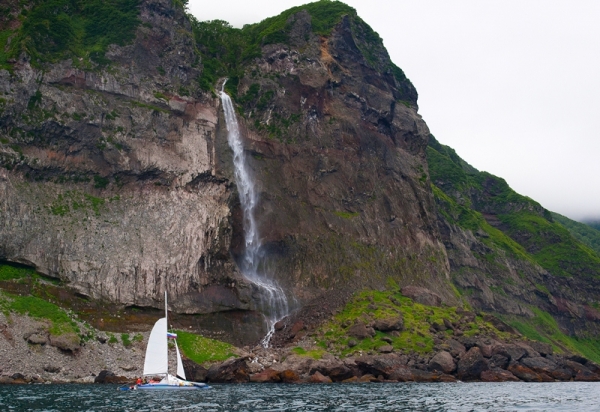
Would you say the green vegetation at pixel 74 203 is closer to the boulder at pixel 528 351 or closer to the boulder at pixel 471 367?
the boulder at pixel 471 367

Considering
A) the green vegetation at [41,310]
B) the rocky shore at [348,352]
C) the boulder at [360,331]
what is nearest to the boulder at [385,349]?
the rocky shore at [348,352]

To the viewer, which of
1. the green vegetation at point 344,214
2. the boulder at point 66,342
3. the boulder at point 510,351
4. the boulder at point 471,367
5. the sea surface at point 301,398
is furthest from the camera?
the green vegetation at point 344,214

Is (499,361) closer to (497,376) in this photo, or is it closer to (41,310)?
(497,376)

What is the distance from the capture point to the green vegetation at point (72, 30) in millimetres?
100688

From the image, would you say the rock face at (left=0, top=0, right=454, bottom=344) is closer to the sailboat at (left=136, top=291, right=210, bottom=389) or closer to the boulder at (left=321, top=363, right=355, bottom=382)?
the boulder at (left=321, top=363, right=355, bottom=382)

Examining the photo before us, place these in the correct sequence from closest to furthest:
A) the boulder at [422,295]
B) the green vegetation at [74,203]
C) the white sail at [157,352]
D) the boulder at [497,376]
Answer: the white sail at [157,352] → the boulder at [497,376] → the green vegetation at [74,203] → the boulder at [422,295]

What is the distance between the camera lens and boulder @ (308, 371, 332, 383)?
267 ft

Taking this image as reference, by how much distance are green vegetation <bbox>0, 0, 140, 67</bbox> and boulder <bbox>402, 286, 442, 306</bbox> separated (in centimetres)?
6252

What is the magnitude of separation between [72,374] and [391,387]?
35.6m

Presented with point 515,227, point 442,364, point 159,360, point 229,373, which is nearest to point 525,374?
point 442,364

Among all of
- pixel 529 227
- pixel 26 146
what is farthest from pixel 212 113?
pixel 529 227

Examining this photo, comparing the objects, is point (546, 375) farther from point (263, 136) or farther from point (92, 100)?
point (92, 100)

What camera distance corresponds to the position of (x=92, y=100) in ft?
332

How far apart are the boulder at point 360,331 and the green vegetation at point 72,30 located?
5695 cm
